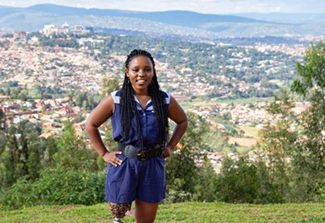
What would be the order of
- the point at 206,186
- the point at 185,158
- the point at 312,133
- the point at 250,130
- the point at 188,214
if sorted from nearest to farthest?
the point at 188,214 → the point at 312,133 → the point at 185,158 → the point at 206,186 → the point at 250,130

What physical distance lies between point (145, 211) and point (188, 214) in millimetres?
2315

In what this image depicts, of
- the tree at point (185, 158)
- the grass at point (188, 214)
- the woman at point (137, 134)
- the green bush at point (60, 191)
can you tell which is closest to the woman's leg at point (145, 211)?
the woman at point (137, 134)

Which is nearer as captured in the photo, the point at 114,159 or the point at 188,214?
the point at 114,159

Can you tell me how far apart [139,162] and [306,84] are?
26.0 feet

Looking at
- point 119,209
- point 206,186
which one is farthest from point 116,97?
point 206,186

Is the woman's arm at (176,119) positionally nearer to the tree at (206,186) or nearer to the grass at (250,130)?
the tree at (206,186)

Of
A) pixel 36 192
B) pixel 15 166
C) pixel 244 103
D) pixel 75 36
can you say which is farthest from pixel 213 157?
pixel 75 36

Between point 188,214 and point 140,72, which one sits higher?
point 140,72

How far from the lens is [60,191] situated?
6.30 m

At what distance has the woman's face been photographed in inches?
114

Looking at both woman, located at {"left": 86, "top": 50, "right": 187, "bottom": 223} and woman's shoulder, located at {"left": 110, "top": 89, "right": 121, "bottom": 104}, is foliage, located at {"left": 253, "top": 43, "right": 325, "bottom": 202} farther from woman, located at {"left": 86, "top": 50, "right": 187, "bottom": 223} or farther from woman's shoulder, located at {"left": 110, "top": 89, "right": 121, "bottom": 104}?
woman's shoulder, located at {"left": 110, "top": 89, "right": 121, "bottom": 104}

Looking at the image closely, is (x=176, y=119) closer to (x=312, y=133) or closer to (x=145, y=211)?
(x=145, y=211)

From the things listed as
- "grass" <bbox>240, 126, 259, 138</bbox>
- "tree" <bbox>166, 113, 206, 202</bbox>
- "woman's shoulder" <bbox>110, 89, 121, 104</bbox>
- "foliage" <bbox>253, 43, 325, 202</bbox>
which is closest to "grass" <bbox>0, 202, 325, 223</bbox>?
"woman's shoulder" <bbox>110, 89, 121, 104</bbox>

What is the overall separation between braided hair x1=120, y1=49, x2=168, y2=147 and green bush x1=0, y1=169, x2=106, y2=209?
363cm
